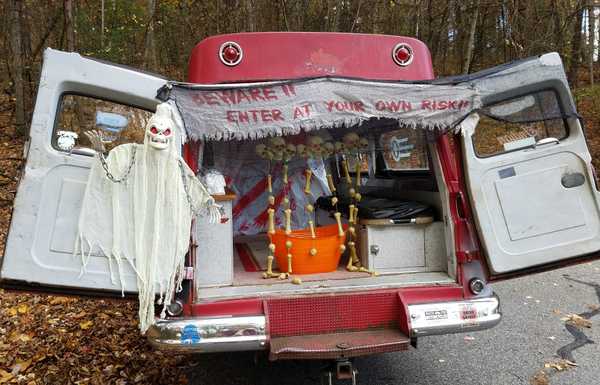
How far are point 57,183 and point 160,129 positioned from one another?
0.68 meters

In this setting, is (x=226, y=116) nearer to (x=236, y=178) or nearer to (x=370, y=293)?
(x=370, y=293)

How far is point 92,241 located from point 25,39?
12.8 meters

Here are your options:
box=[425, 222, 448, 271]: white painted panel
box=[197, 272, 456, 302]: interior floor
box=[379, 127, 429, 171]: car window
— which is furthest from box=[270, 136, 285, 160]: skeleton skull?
box=[425, 222, 448, 271]: white painted panel

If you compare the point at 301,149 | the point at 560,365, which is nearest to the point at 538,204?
the point at 560,365

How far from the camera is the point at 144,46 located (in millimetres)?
16109

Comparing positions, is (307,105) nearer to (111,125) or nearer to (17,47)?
(111,125)

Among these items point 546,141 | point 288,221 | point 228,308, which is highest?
point 546,141

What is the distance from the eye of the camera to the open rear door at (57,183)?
288cm

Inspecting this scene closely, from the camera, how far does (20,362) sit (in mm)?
4449

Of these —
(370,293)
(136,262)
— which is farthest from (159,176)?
(370,293)

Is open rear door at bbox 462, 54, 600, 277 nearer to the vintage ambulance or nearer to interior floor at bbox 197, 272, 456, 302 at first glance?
the vintage ambulance

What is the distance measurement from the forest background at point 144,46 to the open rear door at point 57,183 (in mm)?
1584

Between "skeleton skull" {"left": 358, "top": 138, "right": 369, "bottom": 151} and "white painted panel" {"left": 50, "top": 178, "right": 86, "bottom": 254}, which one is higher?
"skeleton skull" {"left": 358, "top": 138, "right": 369, "bottom": 151}

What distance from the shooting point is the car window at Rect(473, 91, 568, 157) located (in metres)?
3.40
